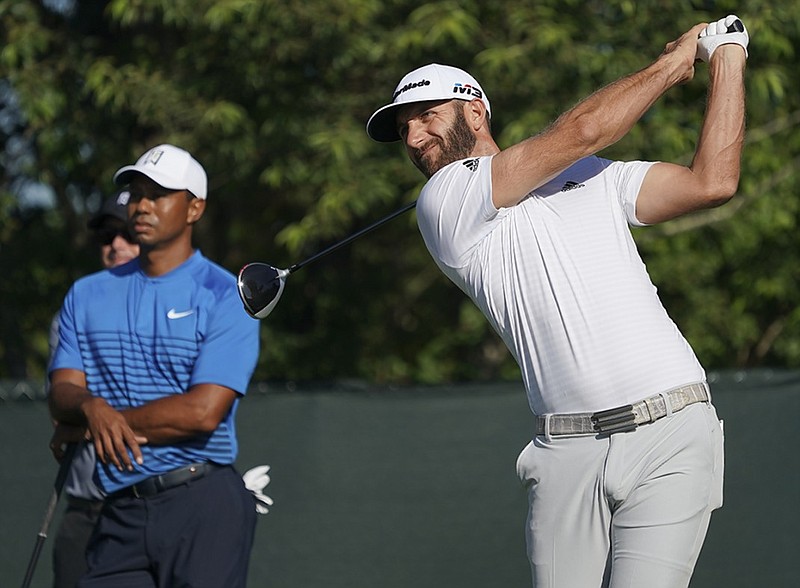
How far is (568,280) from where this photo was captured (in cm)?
336

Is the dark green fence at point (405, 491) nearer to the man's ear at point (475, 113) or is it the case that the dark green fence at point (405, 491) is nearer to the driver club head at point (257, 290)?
the driver club head at point (257, 290)

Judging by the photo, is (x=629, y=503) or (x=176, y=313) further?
(x=176, y=313)

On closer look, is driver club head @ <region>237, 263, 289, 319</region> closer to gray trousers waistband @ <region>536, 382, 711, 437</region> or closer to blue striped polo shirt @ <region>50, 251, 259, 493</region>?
blue striped polo shirt @ <region>50, 251, 259, 493</region>

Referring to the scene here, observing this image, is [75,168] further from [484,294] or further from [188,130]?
[484,294]

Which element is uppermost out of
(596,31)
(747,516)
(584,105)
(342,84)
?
(596,31)

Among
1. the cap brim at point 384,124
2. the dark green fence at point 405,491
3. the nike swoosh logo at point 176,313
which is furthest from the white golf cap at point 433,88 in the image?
Answer: the dark green fence at point 405,491

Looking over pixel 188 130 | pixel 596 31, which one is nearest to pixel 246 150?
pixel 188 130

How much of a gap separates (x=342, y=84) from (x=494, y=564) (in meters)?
3.30

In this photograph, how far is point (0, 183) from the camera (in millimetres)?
9617

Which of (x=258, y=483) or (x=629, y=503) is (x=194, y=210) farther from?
(x=629, y=503)

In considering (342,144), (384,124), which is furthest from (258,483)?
(342,144)

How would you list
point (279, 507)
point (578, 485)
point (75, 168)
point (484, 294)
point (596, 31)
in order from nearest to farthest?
point (578, 485), point (484, 294), point (279, 507), point (596, 31), point (75, 168)

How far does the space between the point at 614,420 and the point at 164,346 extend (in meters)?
1.86

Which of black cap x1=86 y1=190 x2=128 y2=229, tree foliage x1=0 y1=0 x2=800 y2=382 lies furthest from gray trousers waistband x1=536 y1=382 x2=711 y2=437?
tree foliage x1=0 y1=0 x2=800 y2=382
